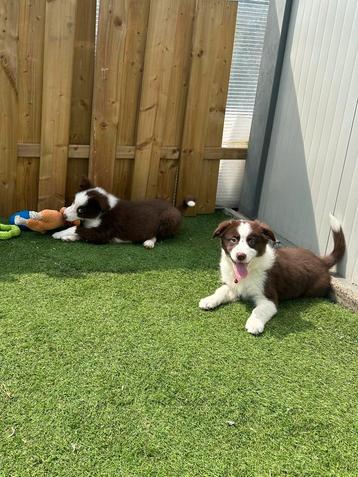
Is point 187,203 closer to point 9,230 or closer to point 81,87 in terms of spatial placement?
point 81,87

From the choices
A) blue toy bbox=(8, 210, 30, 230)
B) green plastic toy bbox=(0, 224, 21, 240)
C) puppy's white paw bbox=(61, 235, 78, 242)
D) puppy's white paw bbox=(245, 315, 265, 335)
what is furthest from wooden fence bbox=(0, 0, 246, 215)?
puppy's white paw bbox=(245, 315, 265, 335)

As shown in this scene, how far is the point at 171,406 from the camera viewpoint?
3.05 meters

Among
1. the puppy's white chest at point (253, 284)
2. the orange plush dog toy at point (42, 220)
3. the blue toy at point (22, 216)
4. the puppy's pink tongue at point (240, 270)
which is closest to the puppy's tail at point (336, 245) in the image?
the puppy's white chest at point (253, 284)

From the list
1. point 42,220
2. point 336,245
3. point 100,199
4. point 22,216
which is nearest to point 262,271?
point 336,245

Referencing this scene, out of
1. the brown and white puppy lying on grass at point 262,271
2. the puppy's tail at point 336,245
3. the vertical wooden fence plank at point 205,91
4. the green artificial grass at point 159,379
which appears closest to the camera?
the green artificial grass at point 159,379

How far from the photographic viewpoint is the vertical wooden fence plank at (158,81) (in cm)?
559

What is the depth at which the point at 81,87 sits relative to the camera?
562 centimetres

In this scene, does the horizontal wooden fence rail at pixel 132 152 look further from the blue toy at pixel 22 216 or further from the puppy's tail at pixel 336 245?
the puppy's tail at pixel 336 245

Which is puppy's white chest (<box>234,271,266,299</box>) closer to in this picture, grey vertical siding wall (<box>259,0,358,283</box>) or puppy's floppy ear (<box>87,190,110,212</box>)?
grey vertical siding wall (<box>259,0,358,283</box>)

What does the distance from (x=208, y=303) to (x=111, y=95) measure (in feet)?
8.57

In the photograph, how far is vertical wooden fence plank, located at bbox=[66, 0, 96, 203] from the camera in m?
5.39

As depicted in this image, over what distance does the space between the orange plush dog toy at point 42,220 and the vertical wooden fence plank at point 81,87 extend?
58 centimetres

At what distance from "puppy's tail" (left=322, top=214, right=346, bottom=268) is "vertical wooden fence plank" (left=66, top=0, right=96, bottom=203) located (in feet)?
9.06

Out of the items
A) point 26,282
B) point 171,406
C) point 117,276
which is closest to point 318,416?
point 171,406
